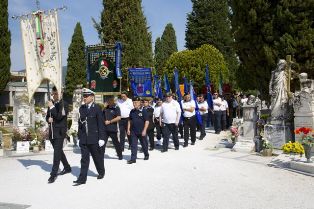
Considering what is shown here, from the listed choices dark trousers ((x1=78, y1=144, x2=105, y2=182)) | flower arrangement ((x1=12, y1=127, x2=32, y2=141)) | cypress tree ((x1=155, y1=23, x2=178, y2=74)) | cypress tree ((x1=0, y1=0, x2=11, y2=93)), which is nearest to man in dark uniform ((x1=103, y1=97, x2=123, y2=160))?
dark trousers ((x1=78, y1=144, x2=105, y2=182))

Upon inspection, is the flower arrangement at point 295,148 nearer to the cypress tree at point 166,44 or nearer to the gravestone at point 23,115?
the gravestone at point 23,115

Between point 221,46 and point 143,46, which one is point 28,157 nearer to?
point 143,46

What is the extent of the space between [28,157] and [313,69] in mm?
12513

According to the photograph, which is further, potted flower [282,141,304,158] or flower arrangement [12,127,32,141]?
flower arrangement [12,127,32,141]

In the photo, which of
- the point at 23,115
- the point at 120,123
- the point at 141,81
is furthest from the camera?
the point at 141,81

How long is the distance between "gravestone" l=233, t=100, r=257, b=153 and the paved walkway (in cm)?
118

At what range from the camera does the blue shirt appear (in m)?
9.70

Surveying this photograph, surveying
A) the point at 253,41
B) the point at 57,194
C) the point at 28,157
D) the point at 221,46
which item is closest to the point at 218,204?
the point at 57,194

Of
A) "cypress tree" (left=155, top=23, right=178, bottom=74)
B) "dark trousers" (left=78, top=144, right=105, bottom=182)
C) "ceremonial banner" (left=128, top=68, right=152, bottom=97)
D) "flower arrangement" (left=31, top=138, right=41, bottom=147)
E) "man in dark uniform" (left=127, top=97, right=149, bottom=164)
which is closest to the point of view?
"dark trousers" (left=78, top=144, right=105, bottom=182)

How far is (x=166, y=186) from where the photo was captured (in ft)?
23.0

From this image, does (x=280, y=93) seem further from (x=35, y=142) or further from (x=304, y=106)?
(x=35, y=142)

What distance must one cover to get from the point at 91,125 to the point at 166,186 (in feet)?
6.56

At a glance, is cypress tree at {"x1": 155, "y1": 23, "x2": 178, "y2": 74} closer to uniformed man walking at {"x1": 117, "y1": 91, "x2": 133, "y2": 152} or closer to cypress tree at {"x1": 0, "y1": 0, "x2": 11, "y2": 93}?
cypress tree at {"x1": 0, "y1": 0, "x2": 11, "y2": 93}

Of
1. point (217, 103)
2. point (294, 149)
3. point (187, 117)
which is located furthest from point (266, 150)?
point (217, 103)
